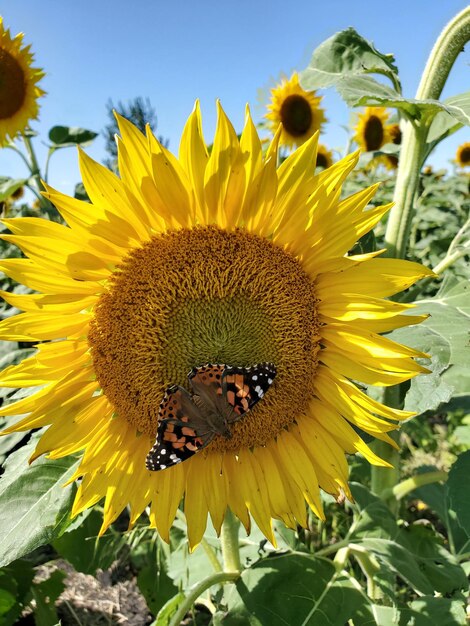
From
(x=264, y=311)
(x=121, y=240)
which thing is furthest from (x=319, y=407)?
(x=121, y=240)

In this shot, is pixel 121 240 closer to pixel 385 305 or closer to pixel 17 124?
pixel 385 305

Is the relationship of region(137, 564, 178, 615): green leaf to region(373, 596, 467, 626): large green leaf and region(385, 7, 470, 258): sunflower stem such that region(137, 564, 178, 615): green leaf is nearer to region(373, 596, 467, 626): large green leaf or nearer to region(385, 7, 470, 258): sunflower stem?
region(373, 596, 467, 626): large green leaf

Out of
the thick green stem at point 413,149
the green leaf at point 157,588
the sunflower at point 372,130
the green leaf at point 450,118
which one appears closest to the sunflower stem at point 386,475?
the thick green stem at point 413,149

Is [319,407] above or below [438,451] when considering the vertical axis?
above

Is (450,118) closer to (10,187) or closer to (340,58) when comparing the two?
(340,58)

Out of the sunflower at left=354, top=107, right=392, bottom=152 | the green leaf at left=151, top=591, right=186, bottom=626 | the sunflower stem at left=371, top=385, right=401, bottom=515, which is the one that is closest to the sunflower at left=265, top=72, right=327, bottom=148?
the sunflower at left=354, top=107, right=392, bottom=152

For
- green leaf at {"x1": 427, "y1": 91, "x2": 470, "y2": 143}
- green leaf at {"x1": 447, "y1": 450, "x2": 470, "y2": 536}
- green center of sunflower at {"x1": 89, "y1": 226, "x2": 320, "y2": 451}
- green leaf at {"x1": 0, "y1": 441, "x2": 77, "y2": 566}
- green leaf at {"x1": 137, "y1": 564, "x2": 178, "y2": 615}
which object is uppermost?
green leaf at {"x1": 427, "y1": 91, "x2": 470, "y2": 143}

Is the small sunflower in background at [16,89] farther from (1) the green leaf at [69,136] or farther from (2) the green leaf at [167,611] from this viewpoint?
(2) the green leaf at [167,611]
